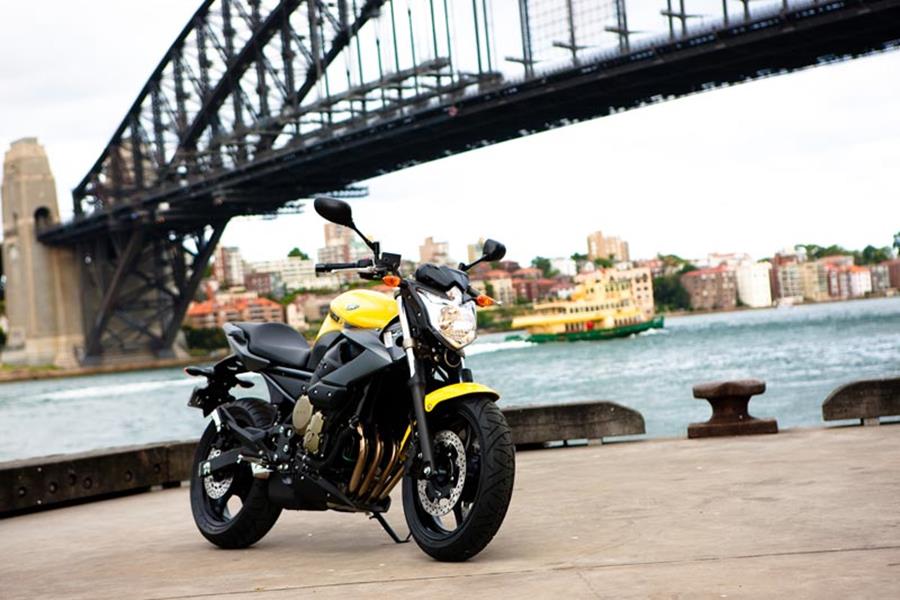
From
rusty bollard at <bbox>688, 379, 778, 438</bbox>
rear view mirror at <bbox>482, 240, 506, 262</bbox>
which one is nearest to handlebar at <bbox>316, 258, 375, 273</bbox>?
rear view mirror at <bbox>482, 240, 506, 262</bbox>

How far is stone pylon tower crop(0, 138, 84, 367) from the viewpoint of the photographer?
61.2 metres

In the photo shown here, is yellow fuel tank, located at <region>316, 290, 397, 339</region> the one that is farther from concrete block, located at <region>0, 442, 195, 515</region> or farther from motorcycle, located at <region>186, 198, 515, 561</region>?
concrete block, located at <region>0, 442, 195, 515</region>

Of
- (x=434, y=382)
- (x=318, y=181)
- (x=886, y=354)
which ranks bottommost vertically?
(x=886, y=354)

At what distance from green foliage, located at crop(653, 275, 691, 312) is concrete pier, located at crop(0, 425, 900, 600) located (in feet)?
219

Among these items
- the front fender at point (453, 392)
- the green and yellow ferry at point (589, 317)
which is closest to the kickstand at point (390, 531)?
the front fender at point (453, 392)

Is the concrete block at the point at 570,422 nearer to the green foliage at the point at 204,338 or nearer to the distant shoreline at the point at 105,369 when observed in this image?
the distant shoreline at the point at 105,369

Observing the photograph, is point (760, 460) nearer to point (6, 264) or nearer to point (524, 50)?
point (524, 50)

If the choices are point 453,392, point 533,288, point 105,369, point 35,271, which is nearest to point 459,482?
point 453,392

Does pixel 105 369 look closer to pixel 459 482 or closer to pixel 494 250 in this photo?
pixel 494 250

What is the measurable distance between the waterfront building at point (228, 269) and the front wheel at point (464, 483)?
2773 inches

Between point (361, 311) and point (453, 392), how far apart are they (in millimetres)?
581

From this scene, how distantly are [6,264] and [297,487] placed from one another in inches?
2420

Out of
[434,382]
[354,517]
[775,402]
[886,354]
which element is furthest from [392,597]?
[886,354]

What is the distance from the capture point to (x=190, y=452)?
24.8 feet
